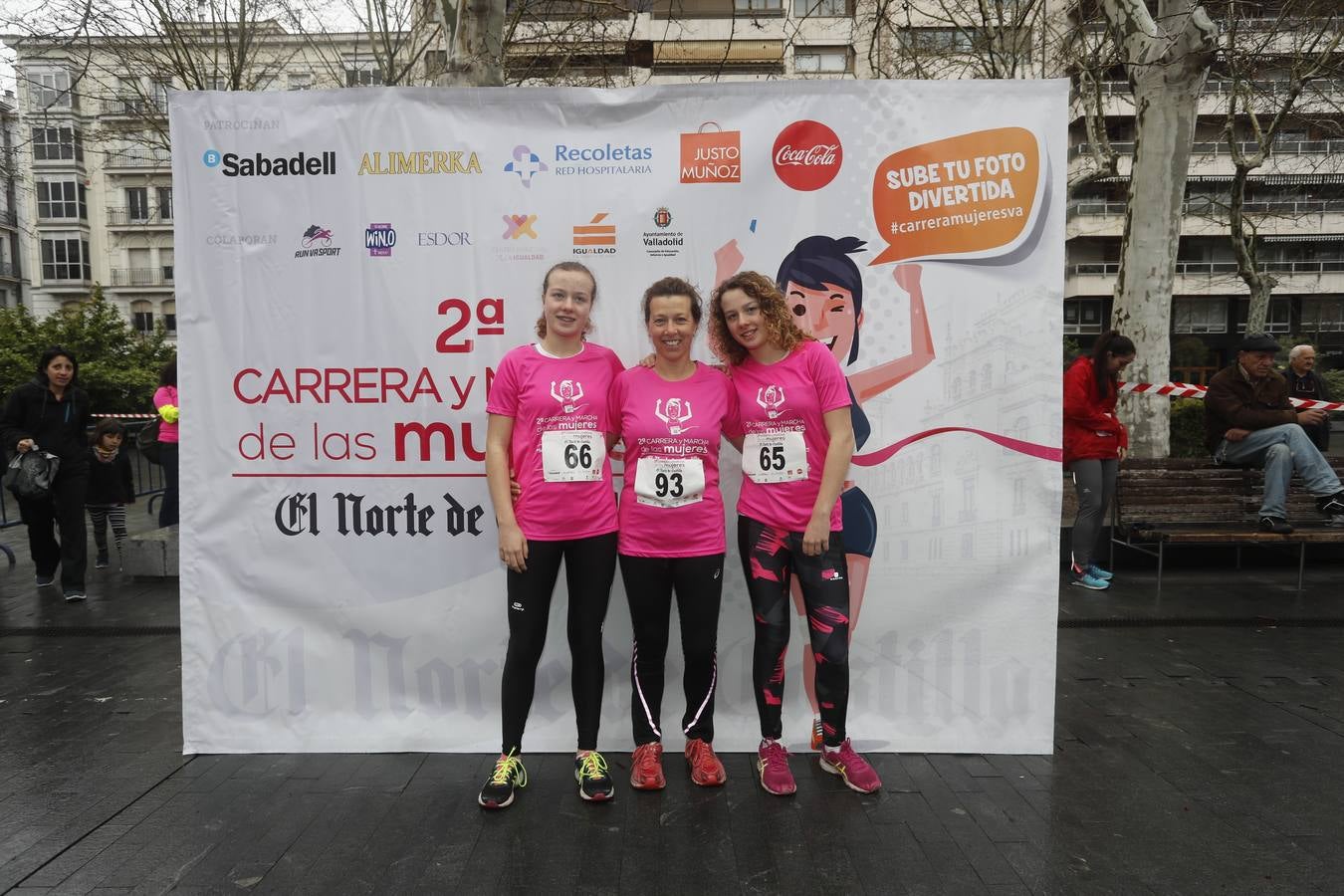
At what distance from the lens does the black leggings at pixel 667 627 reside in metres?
3.44

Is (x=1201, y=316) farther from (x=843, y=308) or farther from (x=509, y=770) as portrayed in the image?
(x=509, y=770)

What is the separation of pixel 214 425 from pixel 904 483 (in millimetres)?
3018

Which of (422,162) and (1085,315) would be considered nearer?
(422,162)

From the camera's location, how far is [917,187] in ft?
12.6

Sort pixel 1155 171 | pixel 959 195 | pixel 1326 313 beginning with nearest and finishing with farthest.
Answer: pixel 959 195
pixel 1155 171
pixel 1326 313

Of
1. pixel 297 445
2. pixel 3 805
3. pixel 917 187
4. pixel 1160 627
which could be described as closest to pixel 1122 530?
pixel 1160 627

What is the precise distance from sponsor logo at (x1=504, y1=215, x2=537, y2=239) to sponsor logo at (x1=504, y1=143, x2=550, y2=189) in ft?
0.44

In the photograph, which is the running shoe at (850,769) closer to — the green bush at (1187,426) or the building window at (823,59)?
the green bush at (1187,426)

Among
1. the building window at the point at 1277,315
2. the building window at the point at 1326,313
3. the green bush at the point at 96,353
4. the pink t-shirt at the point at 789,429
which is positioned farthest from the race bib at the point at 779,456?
the building window at the point at 1326,313

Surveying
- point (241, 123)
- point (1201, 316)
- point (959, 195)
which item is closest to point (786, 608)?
point (959, 195)

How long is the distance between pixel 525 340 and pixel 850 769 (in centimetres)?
222

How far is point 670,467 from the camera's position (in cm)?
337

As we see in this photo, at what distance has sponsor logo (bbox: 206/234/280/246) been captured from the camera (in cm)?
391

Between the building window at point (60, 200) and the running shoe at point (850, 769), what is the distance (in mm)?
59499
